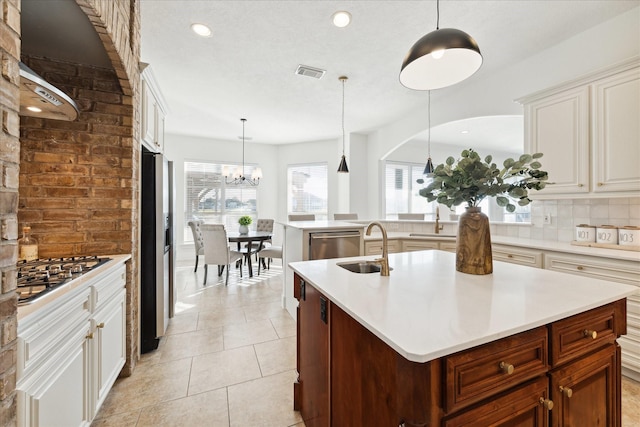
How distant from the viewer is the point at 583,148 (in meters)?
2.34

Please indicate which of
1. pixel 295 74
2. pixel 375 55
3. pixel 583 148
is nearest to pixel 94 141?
pixel 295 74

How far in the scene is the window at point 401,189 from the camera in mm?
6473

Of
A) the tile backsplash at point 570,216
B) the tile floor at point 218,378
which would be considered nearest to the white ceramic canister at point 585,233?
the tile backsplash at point 570,216

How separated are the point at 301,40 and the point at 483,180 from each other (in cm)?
223

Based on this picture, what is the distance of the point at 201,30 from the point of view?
247cm

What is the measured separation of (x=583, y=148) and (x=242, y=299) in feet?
13.3

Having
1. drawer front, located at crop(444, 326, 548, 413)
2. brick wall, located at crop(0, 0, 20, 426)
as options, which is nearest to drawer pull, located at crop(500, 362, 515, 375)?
drawer front, located at crop(444, 326, 548, 413)

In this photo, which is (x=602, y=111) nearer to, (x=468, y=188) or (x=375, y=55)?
(x=468, y=188)

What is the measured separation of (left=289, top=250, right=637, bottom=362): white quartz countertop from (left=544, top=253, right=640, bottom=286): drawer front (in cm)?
102

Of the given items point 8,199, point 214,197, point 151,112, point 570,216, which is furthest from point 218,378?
point 214,197

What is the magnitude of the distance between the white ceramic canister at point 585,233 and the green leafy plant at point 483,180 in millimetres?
1729

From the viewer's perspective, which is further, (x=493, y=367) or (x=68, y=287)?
(x=68, y=287)

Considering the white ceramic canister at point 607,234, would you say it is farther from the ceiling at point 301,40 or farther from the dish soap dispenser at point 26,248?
the dish soap dispenser at point 26,248

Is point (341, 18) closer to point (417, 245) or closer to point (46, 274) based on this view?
point (46, 274)
